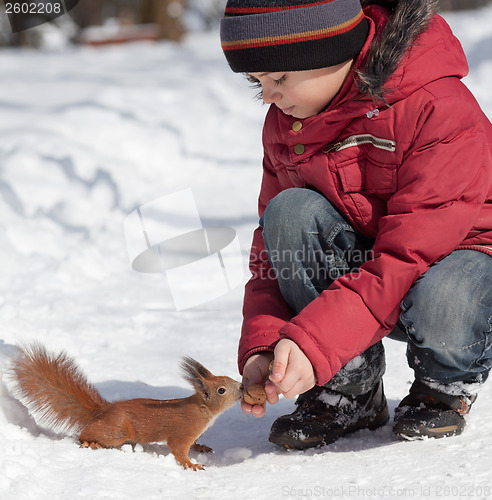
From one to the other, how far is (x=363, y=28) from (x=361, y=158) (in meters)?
0.33

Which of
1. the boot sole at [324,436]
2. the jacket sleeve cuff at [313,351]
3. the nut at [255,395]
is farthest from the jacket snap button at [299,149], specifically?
the boot sole at [324,436]

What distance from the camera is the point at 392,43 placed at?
1766mm

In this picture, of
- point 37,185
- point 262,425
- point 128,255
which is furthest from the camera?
point 37,185

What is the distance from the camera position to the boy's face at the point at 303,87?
183 cm

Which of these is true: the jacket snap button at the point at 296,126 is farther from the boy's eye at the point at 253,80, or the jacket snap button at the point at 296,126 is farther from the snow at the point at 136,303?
the snow at the point at 136,303

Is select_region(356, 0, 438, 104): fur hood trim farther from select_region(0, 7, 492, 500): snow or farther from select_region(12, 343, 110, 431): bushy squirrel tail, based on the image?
select_region(12, 343, 110, 431): bushy squirrel tail

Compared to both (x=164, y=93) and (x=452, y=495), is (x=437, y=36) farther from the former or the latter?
(x=164, y=93)

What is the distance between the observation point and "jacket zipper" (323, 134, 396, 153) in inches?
70.1

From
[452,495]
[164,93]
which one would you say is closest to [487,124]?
[452,495]

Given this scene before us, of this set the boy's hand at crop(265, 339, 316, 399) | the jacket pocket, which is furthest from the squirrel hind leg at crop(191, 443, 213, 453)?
the jacket pocket

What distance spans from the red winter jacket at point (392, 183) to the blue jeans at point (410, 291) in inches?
1.6

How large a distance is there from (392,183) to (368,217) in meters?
0.14

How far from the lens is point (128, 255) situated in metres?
3.60

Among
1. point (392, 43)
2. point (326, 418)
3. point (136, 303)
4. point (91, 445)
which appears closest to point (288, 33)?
point (392, 43)
